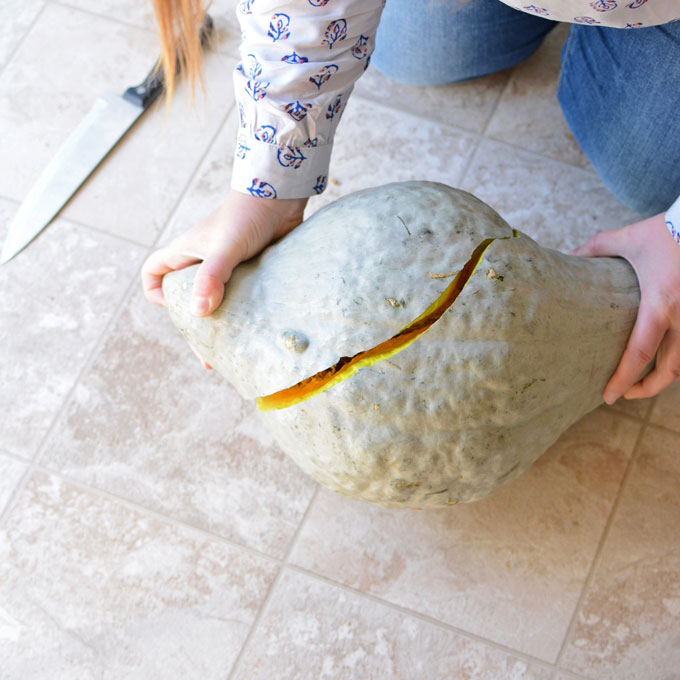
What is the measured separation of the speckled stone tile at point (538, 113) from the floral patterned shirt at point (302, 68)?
406mm

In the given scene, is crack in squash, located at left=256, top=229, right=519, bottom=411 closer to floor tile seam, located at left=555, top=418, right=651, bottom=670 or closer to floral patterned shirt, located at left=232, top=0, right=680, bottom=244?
floral patterned shirt, located at left=232, top=0, right=680, bottom=244

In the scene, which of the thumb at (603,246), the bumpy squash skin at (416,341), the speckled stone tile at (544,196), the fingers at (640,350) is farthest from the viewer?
the speckled stone tile at (544,196)

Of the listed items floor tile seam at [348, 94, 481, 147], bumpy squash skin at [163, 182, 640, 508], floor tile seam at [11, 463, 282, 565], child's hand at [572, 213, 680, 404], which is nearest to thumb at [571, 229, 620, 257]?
child's hand at [572, 213, 680, 404]

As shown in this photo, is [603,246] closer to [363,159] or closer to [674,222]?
[674,222]

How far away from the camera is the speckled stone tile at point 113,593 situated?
1.01 m

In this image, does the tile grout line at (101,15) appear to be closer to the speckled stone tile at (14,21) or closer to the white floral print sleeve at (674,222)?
the speckled stone tile at (14,21)

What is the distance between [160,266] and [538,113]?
75 centimetres

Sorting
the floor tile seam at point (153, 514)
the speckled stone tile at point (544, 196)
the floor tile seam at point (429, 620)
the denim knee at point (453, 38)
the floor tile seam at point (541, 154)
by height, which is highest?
the denim knee at point (453, 38)

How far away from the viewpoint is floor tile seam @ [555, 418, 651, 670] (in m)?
1.01

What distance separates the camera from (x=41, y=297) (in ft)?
4.00

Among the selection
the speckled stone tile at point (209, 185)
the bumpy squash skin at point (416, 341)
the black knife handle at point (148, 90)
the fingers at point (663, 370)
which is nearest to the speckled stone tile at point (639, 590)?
the fingers at point (663, 370)

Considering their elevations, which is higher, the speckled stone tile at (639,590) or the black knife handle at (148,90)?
the black knife handle at (148,90)

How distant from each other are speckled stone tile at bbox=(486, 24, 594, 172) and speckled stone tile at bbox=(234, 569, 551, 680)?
0.79 metres

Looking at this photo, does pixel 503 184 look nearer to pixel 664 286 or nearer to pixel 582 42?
pixel 582 42
